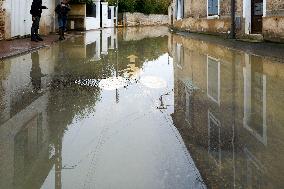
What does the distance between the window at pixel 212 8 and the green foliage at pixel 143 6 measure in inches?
1172

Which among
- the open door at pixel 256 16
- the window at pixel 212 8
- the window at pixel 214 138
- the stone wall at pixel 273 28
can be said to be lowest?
the window at pixel 214 138

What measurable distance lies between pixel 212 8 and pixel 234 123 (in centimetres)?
1904

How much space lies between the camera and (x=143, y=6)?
226ft

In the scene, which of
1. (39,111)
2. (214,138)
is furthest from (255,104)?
(39,111)

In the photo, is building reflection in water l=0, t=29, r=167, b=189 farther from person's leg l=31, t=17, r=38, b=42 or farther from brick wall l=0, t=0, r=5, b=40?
person's leg l=31, t=17, r=38, b=42

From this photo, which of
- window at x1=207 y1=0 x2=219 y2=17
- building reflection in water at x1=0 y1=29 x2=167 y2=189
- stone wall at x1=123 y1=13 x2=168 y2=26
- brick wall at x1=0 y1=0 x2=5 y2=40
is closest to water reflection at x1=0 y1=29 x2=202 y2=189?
building reflection in water at x1=0 y1=29 x2=167 y2=189

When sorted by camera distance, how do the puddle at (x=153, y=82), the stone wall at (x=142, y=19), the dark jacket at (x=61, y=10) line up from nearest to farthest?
the puddle at (x=153, y=82), the dark jacket at (x=61, y=10), the stone wall at (x=142, y=19)

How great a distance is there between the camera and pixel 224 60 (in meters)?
9.70

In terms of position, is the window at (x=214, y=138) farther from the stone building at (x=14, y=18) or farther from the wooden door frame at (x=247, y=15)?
the stone building at (x=14, y=18)

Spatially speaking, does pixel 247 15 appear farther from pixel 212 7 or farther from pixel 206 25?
pixel 206 25

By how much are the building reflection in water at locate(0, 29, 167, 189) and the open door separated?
7912 millimetres

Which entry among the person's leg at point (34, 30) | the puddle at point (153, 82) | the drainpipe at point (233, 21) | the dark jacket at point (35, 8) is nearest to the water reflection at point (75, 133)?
the puddle at point (153, 82)

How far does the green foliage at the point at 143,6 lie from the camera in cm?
5962

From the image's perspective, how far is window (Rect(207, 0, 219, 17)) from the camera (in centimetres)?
2161
